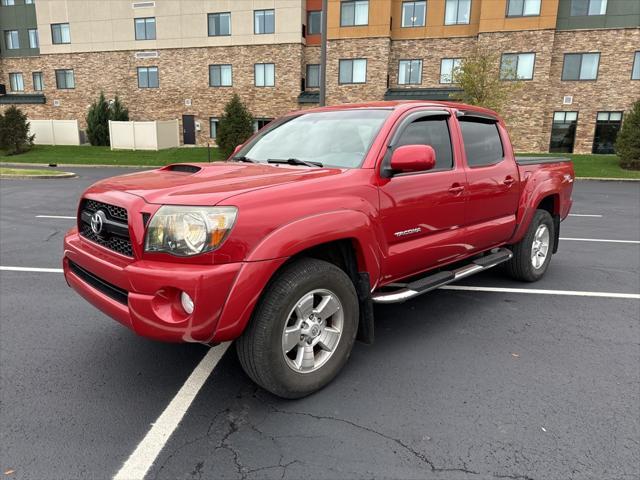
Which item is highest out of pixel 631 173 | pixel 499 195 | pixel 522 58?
pixel 522 58

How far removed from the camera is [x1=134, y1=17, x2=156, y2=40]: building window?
34.5 meters

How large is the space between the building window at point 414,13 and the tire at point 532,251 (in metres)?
28.7

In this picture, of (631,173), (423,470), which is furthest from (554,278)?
(631,173)

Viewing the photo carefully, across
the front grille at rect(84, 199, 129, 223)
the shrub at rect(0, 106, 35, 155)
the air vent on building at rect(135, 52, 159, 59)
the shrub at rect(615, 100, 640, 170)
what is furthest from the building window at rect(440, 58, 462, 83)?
the front grille at rect(84, 199, 129, 223)

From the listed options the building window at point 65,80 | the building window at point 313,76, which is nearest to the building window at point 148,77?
the building window at point 65,80

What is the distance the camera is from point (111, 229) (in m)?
2.85

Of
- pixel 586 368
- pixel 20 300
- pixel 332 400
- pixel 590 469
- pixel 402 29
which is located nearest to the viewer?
pixel 590 469

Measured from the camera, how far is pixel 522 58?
2828 cm

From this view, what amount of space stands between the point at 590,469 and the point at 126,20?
4027 cm

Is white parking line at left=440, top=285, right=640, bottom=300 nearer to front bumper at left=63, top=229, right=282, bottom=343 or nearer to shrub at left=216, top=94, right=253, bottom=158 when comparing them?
front bumper at left=63, top=229, right=282, bottom=343

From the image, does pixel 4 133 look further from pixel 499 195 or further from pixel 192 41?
pixel 499 195

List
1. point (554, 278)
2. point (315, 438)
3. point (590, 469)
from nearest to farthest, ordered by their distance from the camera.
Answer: point (590, 469) < point (315, 438) < point (554, 278)

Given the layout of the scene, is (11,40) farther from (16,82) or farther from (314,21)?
(314,21)

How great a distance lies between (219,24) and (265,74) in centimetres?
486
